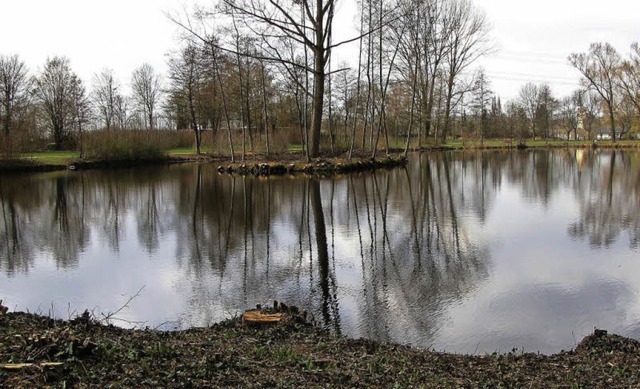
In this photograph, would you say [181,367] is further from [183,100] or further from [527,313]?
[183,100]

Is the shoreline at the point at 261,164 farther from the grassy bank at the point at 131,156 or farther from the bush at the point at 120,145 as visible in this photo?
the bush at the point at 120,145

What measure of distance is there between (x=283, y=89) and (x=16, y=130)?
20.8 meters

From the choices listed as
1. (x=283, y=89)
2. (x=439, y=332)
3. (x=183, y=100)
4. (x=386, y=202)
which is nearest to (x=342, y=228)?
(x=386, y=202)

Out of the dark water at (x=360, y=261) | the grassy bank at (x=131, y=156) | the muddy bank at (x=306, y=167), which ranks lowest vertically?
the dark water at (x=360, y=261)

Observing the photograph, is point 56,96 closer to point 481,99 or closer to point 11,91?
point 11,91

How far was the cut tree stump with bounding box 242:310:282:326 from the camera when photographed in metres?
5.62

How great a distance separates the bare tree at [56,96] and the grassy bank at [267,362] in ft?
158

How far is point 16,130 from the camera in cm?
3359

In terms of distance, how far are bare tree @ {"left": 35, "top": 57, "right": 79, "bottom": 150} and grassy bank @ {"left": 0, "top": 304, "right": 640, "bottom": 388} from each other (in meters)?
48.2

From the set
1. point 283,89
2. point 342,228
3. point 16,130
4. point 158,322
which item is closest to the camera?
point 158,322

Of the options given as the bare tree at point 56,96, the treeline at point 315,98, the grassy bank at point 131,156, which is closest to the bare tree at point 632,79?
the treeline at point 315,98

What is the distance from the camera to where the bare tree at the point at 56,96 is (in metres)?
47.9

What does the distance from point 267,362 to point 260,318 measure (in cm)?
137

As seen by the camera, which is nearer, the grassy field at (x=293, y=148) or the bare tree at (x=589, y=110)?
the grassy field at (x=293, y=148)
